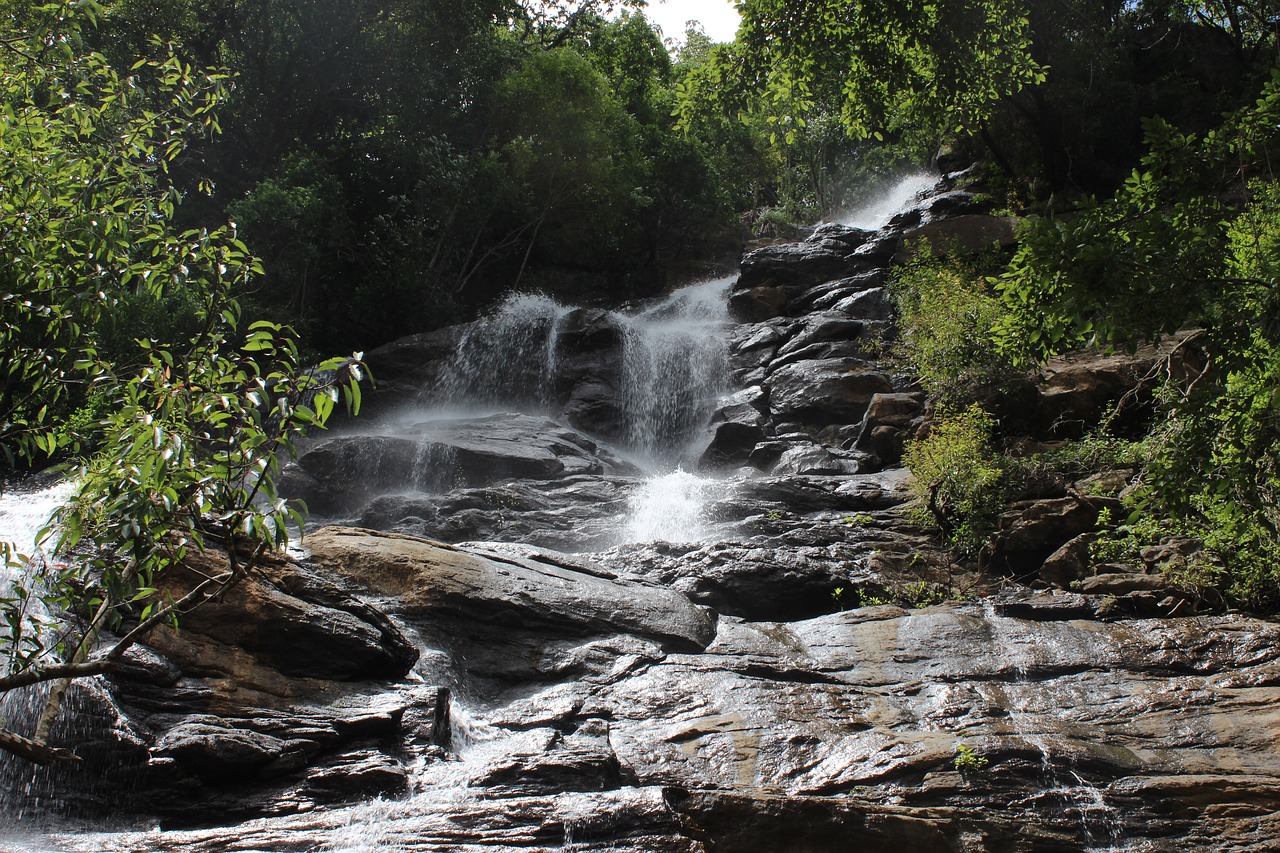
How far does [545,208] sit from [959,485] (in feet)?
58.6

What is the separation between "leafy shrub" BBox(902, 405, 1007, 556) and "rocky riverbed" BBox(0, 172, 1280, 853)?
13.0 inches

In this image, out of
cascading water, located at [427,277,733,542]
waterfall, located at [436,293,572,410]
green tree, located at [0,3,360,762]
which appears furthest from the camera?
waterfall, located at [436,293,572,410]

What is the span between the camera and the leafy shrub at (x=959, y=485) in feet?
35.8

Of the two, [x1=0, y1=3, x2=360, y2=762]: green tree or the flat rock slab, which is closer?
[x1=0, y1=3, x2=360, y2=762]: green tree

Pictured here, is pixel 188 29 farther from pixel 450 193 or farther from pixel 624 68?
pixel 624 68

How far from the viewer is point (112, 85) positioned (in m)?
4.89

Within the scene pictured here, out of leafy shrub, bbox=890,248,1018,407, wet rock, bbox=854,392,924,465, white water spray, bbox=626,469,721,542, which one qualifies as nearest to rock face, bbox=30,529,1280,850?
white water spray, bbox=626,469,721,542

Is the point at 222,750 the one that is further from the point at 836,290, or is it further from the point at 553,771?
the point at 836,290

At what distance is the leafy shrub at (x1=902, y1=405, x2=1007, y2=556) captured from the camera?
10.9 meters

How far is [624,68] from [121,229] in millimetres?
32842

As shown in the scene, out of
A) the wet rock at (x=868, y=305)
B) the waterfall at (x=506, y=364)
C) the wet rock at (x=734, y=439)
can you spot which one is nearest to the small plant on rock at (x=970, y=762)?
the wet rock at (x=734, y=439)

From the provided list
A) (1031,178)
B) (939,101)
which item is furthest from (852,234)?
(939,101)

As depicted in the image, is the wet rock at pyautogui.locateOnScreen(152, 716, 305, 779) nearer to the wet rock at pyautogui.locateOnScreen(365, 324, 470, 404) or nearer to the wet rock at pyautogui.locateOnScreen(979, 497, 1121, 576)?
the wet rock at pyautogui.locateOnScreen(979, 497, 1121, 576)

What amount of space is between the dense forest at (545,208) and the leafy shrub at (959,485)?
0.05m
